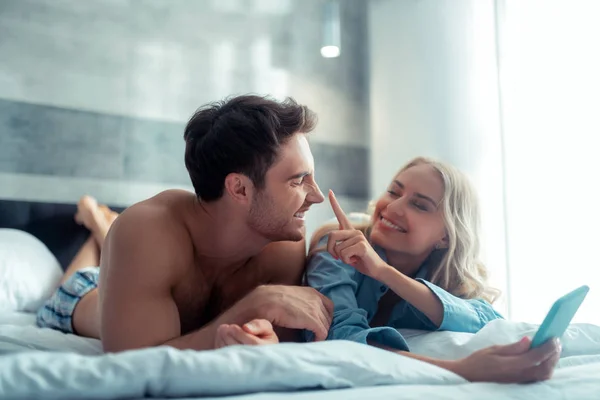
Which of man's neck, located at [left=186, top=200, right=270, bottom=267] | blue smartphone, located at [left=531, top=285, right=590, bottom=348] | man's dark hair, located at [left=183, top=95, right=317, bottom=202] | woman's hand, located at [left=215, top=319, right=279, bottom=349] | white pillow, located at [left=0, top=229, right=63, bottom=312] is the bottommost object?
white pillow, located at [left=0, top=229, right=63, bottom=312]

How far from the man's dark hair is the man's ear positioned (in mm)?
12

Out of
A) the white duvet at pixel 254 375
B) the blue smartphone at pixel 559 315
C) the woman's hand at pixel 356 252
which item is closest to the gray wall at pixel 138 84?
the woman's hand at pixel 356 252

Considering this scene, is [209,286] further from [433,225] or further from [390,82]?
[390,82]

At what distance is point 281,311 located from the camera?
3.87ft

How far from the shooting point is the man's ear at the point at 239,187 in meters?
1.43

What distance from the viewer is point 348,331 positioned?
126 centimetres

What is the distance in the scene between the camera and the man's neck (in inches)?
56.7

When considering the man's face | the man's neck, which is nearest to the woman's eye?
the man's face

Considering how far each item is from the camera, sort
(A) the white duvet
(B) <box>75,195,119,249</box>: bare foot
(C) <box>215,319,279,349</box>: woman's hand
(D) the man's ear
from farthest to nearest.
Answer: (B) <box>75,195,119,249</box>: bare foot, (D) the man's ear, (C) <box>215,319,279,349</box>: woman's hand, (A) the white duvet

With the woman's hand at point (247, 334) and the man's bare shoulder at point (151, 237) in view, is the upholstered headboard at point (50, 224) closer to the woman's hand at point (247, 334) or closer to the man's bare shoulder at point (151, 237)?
the man's bare shoulder at point (151, 237)

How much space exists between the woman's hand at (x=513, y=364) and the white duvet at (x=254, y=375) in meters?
0.03

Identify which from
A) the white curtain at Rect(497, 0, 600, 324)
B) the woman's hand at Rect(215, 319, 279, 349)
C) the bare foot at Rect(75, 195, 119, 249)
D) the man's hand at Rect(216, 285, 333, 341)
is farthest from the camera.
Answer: the bare foot at Rect(75, 195, 119, 249)

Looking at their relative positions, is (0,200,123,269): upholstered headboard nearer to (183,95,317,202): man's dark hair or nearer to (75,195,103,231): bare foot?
(75,195,103,231): bare foot

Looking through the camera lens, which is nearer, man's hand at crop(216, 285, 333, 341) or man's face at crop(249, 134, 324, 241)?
man's hand at crop(216, 285, 333, 341)
